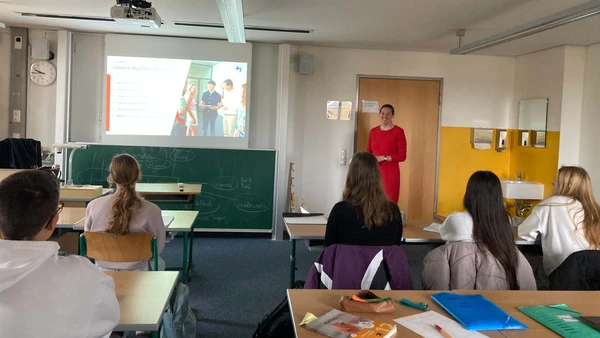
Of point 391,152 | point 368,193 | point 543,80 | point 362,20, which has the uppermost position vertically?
point 362,20

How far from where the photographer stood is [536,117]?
6309 millimetres

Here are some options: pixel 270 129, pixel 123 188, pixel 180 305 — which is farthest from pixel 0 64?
pixel 180 305

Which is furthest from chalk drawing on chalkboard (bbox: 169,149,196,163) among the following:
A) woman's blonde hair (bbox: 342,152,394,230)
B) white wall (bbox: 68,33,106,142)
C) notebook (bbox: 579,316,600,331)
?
notebook (bbox: 579,316,600,331)

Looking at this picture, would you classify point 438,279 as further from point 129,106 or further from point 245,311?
point 129,106

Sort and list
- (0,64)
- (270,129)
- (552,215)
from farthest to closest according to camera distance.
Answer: (270,129)
(0,64)
(552,215)

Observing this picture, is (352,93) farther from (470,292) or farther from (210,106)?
(470,292)

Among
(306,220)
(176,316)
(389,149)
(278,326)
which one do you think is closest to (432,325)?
(278,326)

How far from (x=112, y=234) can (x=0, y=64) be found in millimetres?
4619

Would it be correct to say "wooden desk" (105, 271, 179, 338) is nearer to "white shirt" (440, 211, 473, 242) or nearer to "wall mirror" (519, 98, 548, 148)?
"white shirt" (440, 211, 473, 242)

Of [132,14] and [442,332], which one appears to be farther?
[132,14]

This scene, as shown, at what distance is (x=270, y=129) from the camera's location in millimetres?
6652

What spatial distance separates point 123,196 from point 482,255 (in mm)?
2050

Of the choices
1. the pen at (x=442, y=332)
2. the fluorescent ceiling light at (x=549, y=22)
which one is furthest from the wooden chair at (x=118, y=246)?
the fluorescent ceiling light at (x=549, y=22)

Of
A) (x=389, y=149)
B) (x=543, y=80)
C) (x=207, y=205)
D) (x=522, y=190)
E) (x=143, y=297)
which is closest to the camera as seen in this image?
(x=143, y=297)
